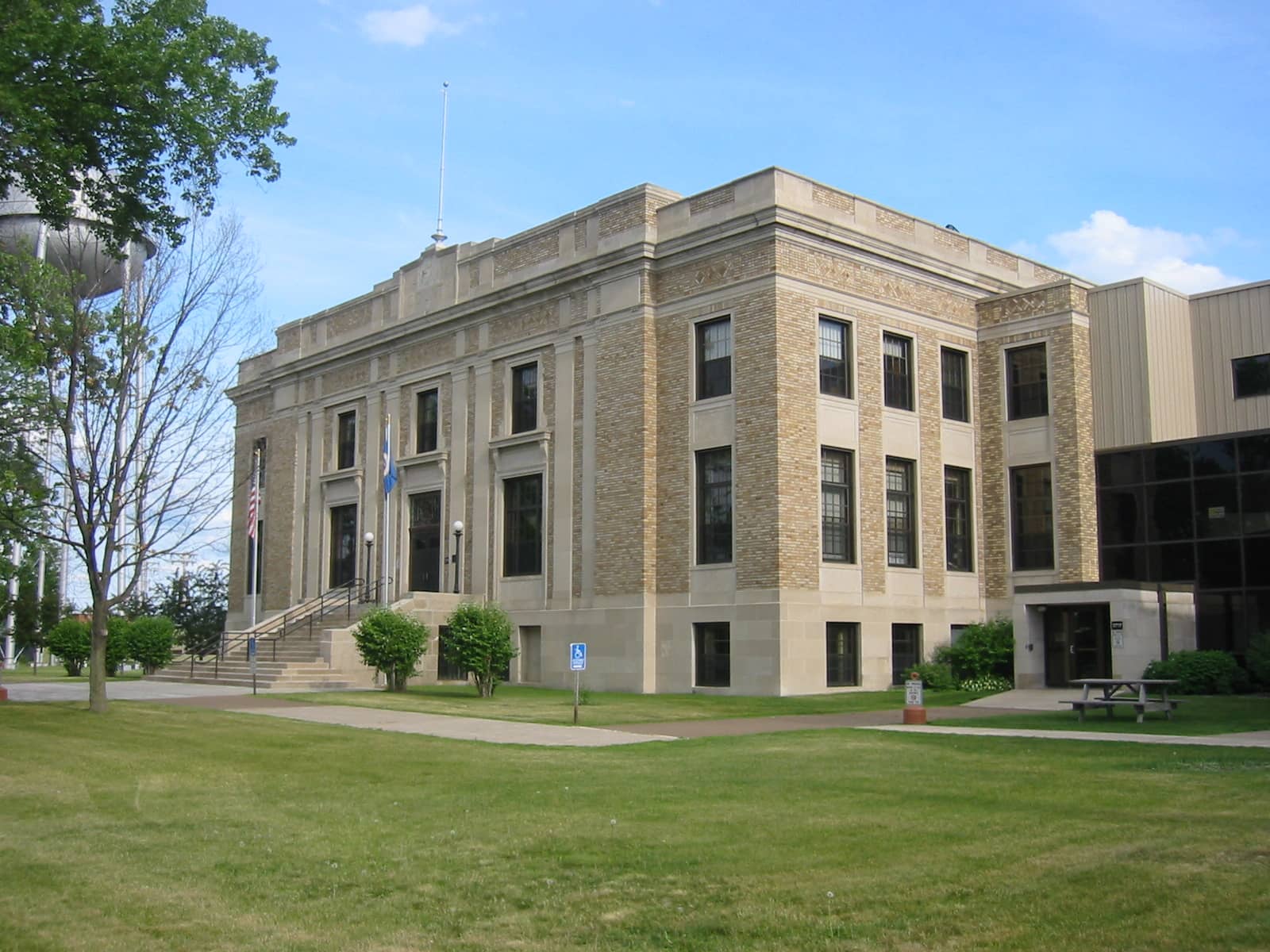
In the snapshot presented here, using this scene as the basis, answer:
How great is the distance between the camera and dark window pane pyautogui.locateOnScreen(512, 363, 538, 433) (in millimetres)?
37219

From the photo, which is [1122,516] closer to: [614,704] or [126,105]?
[614,704]

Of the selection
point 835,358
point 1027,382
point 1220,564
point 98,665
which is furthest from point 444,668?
point 1220,564

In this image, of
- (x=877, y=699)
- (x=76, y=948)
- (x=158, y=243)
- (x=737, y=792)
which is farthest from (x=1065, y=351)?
(x=76, y=948)

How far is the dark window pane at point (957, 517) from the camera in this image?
34781 mm

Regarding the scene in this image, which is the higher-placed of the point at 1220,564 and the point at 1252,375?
the point at 1252,375

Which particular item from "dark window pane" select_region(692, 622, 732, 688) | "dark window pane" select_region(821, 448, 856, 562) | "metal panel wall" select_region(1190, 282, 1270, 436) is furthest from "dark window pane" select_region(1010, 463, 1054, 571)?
"dark window pane" select_region(692, 622, 732, 688)

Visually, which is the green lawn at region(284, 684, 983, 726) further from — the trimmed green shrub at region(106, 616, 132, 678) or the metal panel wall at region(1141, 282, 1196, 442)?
the trimmed green shrub at region(106, 616, 132, 678)

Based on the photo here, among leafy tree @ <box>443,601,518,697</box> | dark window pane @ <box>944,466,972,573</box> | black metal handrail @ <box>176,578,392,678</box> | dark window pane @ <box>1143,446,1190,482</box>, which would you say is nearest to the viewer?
leafy tree @ <box>443,601,518,697</box>

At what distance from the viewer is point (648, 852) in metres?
9.55

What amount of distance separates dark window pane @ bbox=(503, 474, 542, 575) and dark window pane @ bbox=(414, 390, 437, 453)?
445 cm

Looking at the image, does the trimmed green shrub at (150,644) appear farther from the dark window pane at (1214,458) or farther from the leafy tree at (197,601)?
the dark window pane at (1214,458)

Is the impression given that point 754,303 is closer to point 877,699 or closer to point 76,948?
point 877,699

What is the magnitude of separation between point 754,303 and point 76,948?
83.7 ft

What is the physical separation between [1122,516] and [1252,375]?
4.73 meters
